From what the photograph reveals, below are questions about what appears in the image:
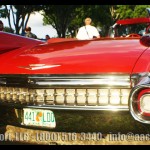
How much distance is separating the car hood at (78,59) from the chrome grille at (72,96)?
5.2 inches

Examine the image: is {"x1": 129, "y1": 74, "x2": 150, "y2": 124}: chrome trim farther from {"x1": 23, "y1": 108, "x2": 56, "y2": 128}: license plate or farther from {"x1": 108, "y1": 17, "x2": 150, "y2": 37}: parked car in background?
{"x1": 108, "y1": 17, "x2": 150, "y2": 37}: parked car in background

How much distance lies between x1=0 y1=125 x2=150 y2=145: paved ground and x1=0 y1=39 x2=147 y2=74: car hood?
469 millimetres

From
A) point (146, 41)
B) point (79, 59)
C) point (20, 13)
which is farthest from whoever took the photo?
point (20, 13)

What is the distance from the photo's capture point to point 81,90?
272 centimetres

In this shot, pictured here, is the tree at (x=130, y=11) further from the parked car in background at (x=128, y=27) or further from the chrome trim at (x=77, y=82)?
the chrome trim at (x=77, y=82)

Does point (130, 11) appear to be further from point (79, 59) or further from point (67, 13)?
point (79, 59)

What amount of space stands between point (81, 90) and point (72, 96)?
0.08 meters

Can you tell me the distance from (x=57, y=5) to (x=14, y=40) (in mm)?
29192

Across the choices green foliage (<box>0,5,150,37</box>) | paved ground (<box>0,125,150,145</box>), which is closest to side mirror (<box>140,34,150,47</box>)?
paved ground (<box>0,125,150,145</box>)

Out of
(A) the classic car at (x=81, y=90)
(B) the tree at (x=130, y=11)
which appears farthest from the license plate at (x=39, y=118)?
(B) the tree at (x=130, y=11)

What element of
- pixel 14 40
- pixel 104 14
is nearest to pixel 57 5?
pixel 104 14

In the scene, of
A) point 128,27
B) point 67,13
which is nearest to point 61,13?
point 67,13

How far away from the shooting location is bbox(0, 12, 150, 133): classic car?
2.60 m

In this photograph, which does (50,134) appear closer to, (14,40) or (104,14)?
(14,40)
